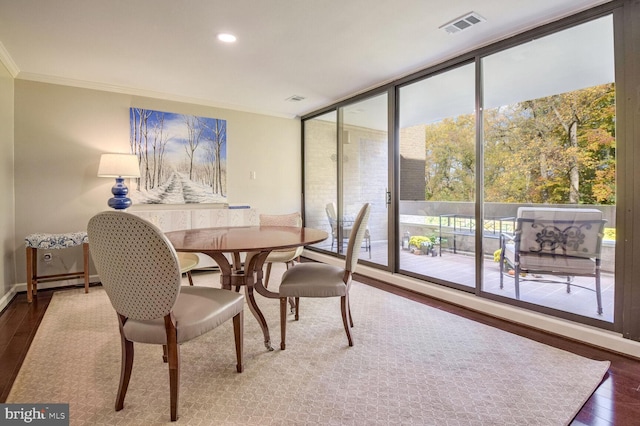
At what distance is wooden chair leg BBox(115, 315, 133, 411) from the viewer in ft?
4.98

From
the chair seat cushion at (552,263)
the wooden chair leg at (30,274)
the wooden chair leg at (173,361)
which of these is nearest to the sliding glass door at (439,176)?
the chair seat cushion at (552,263)

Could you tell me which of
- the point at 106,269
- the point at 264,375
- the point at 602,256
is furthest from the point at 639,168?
the point at 106,269

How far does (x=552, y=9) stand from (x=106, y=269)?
10.4ft

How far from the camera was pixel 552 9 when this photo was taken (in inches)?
89.4

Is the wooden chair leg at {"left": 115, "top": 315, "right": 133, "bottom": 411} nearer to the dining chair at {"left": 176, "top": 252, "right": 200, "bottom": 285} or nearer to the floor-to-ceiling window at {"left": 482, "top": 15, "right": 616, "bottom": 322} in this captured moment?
the dining chair at {"left": 176, "top": 252, "right": 200, "bottom": 285}

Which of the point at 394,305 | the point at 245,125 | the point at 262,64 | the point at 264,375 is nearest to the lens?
the point at 264,375

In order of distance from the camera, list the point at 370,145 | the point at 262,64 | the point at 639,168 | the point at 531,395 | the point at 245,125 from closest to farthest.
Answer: the point at 531,395
the point at 639,168
the point at 262,64
the point at 370,145
the point at 245,125

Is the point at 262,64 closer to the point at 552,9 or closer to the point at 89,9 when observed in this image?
the point at 89,9

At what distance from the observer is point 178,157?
4.14 metres

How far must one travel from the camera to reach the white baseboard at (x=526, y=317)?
2.08 metres

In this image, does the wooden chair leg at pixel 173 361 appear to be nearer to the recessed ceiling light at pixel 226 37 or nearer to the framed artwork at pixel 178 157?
the recessed ceiling light at pixel 226 37

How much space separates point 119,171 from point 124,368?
2.52m

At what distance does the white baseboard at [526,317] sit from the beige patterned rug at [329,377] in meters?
0.29

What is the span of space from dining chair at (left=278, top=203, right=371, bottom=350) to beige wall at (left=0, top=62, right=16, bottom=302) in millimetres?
2682
